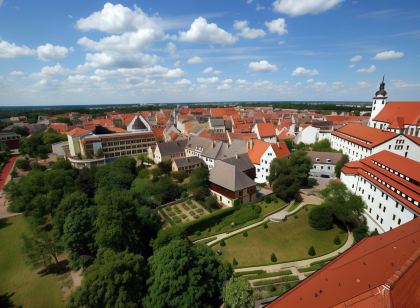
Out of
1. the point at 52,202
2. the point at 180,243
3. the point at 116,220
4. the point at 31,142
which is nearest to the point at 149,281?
the point at 180,243

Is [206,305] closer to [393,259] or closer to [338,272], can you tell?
[338,272]

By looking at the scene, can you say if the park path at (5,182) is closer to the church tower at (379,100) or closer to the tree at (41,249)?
the tree at (41,249)

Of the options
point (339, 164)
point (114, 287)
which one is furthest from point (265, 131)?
point (114, 287)

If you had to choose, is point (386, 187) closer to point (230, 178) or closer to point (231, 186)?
point (231, 186)

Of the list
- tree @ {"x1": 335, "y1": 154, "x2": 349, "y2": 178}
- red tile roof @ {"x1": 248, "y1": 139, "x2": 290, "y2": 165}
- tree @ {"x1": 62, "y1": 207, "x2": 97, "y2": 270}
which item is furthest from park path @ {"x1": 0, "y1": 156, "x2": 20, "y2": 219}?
tree @ {"x1": 335, "y1": 154, "x2": 349, "y2": 178}

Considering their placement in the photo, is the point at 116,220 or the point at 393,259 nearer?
the point at 393,259
